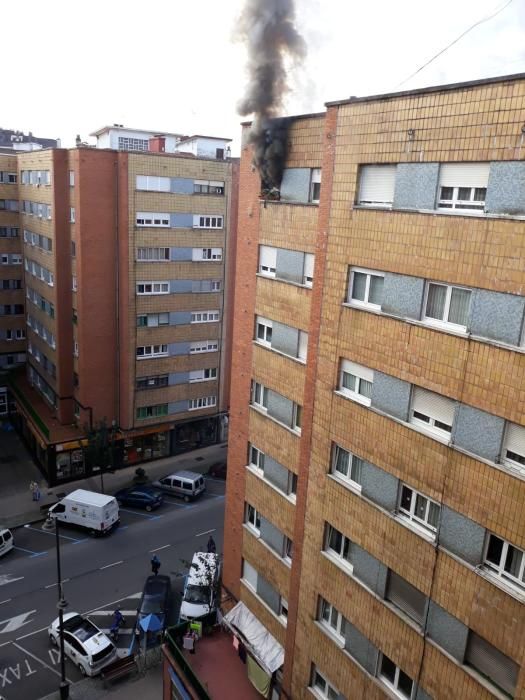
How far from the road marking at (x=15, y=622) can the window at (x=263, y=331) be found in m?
16.7

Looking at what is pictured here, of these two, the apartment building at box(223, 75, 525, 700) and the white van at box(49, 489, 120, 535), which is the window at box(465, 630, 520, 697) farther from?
the white van at box(49, 489, 120, 535)

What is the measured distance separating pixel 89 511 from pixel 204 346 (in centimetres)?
1358

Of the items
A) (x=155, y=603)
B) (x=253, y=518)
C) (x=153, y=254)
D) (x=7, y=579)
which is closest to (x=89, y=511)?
(x=7, y=579)

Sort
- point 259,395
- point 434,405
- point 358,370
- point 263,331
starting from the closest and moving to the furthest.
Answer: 1. point 434,405
2. point 358,370
3. point 263,331
4. point 259,395

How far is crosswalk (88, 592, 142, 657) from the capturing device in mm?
23547

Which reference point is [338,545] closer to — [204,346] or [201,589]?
[201,589]

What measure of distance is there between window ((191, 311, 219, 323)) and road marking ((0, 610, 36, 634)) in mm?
19874

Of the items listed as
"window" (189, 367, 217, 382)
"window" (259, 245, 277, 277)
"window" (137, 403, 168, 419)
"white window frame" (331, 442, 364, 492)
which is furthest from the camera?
"window" (189, 367, 217, 382)

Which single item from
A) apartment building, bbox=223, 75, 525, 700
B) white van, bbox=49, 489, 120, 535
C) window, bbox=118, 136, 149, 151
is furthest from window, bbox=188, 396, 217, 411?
apartment building, bbox=223, 75, 525, 700

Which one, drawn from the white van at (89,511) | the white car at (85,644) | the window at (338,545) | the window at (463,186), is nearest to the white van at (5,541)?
the white van at (89,511)

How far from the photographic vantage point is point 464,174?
11.0 meters

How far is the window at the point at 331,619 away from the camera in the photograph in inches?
601

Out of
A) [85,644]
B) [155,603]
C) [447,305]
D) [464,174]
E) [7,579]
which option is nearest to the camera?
[464,174]

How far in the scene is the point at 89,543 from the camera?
30.2 metres
